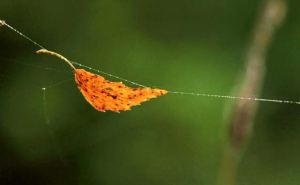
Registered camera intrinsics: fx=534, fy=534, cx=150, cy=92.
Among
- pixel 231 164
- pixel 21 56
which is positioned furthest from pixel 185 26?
pixel 231 164

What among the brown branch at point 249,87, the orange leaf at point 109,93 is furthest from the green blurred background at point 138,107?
the orange leaf at point 109,93

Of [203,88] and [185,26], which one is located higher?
[185,26]

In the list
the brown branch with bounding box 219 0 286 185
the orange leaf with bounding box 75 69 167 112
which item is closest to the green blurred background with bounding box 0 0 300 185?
the brown branch with bounding box 219 0 286 185

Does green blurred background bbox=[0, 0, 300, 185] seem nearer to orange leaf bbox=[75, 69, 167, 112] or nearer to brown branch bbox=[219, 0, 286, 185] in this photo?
brown branch bbox=[219, 0, 286, 185]

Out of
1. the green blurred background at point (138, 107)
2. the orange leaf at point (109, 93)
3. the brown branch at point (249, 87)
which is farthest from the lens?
the green blurred background at point (138, 107)

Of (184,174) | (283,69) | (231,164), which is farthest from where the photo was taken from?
(283,69)

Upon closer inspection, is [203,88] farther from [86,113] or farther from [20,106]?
[20,106]

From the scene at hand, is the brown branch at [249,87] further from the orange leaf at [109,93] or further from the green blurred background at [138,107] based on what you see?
the green blurred background at [138,107]

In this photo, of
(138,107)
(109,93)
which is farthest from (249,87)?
(138,107)
